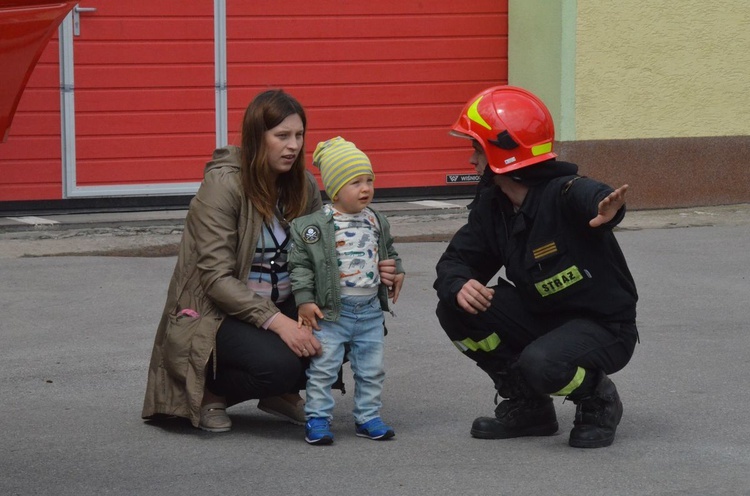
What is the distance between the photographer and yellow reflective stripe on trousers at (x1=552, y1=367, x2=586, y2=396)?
446 cm

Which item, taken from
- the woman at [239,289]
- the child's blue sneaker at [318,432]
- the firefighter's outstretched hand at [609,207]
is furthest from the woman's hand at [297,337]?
the firefighter's outstretched hand at [609,207]

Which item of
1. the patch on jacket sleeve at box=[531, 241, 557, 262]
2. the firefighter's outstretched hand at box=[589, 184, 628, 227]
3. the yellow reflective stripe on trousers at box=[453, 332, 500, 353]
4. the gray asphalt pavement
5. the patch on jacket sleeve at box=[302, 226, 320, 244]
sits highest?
the firefighter's outstretched hand at box=[589, 184, 628, 227]

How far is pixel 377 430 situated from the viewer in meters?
4.66

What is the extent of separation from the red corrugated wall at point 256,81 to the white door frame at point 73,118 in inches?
1.8

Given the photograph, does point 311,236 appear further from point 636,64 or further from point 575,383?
point 636,64

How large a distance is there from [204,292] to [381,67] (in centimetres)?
584

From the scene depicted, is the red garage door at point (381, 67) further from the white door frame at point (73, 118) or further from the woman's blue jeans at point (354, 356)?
the woman's blue jeans at point (354, 356)

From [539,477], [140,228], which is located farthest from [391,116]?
[539,477]

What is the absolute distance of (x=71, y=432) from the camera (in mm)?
4805

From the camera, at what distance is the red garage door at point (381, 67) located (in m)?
9.97

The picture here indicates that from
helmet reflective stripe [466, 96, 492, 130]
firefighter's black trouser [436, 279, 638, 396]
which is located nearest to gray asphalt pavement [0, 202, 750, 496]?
firefighter's black trouser [436, 279, 638, 396]

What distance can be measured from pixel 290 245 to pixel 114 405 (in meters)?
1.05

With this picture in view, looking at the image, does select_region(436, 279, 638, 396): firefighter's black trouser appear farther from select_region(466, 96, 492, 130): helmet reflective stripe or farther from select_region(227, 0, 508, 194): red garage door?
select_region(227, 0, 508, 194): red garage door

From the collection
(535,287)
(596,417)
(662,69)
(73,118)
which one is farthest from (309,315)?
(662,69)
